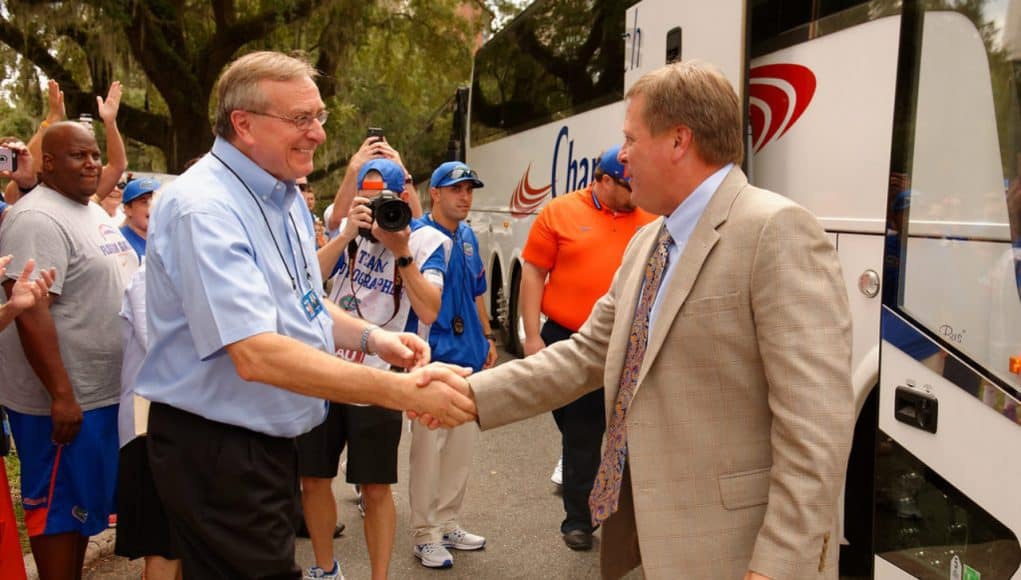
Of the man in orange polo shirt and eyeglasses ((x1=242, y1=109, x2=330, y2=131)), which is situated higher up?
eyeglasses ((x1=242, y1=109, x2=330, y2=131))

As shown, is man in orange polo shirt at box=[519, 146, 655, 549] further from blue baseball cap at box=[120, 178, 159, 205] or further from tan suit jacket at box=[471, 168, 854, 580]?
tan suit jacket at box=[471, 168, 854, 580]

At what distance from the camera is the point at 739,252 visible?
219 cm

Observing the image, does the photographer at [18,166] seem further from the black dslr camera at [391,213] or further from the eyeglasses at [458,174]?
the eyeglasses at [458,174]

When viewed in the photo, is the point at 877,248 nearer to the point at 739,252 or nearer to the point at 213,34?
the point at 739,252

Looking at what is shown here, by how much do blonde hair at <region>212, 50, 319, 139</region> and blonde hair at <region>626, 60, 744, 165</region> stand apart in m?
1.06

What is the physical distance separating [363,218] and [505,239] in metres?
6.99

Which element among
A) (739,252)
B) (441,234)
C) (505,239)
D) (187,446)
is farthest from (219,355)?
(505,239)

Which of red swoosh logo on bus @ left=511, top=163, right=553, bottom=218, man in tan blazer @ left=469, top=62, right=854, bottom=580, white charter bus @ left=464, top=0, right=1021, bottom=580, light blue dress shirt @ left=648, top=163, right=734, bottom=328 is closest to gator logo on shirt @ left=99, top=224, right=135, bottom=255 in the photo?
man in tan blazer @ left=469, top=62, right=854, bottom=580

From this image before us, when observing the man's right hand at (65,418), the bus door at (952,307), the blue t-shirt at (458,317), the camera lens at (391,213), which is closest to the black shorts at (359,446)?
the blue t-shirt at (458,317)

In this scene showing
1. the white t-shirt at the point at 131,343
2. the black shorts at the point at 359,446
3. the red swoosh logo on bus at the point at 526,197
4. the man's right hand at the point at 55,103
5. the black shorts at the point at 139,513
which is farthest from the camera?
the red swoosh logo on bus at the point at 526,197

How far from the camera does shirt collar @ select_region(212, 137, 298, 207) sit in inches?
106

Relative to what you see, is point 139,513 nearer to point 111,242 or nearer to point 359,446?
point 359,446

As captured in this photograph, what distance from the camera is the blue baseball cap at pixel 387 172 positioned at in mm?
4465

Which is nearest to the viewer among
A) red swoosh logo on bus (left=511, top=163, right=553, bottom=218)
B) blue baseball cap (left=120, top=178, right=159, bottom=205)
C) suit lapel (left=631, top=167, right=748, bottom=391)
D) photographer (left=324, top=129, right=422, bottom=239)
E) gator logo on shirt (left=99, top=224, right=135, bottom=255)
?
suit lapel (left=631, top=167, right=748, bottom=391)
